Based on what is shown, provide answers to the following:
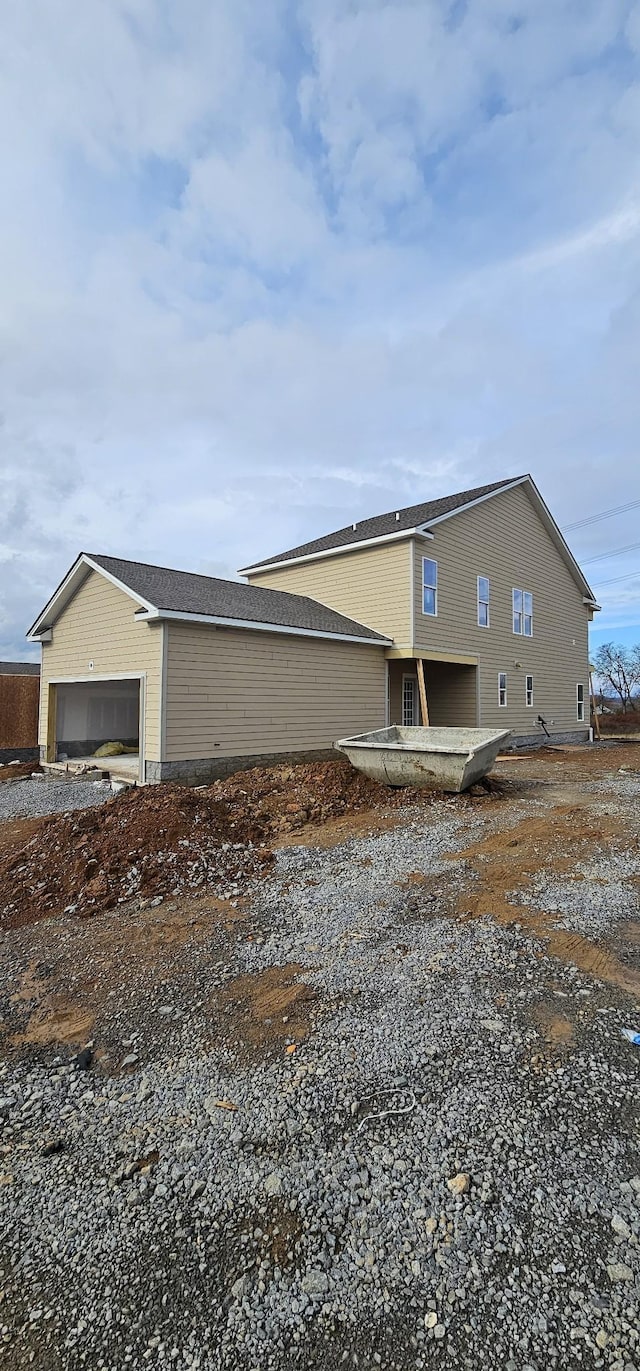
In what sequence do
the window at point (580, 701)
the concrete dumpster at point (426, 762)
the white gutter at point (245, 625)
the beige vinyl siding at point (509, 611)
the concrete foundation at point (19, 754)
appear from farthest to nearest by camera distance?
the window at point (580, 701) < the beige vinyl siding at point (509, 611) < the concrete foundation at point (19, 754) < the white gutter at point (245, 625) < the concrete dumpster at point (426, 762)

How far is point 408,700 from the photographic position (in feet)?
51.3

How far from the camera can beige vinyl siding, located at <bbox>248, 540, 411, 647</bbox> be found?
45.8 ft

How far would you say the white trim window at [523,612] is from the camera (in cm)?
1816

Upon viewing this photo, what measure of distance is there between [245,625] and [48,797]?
446 cm

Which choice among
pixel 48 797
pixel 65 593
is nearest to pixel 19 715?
pixel 65 593

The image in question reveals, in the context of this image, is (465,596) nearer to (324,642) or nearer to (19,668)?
(324,642)

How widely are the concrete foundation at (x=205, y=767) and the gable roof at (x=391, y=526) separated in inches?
247

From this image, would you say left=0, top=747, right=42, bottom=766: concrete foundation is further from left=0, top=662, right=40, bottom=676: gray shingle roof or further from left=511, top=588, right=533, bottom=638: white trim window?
left=511, top=588, right=533, bottom=638: white trim window

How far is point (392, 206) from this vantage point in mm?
12328

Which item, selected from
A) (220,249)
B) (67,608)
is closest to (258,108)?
(220,249)

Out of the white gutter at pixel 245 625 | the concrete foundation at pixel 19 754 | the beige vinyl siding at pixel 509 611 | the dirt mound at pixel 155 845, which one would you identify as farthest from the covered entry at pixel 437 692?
the concrete foundation at pixel 19 754

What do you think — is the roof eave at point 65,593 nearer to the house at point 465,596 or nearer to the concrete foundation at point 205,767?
the concrete foundation at point 205,767

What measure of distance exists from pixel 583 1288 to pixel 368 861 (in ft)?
13.3

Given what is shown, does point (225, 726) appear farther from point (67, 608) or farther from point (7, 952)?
point (7, 952)
